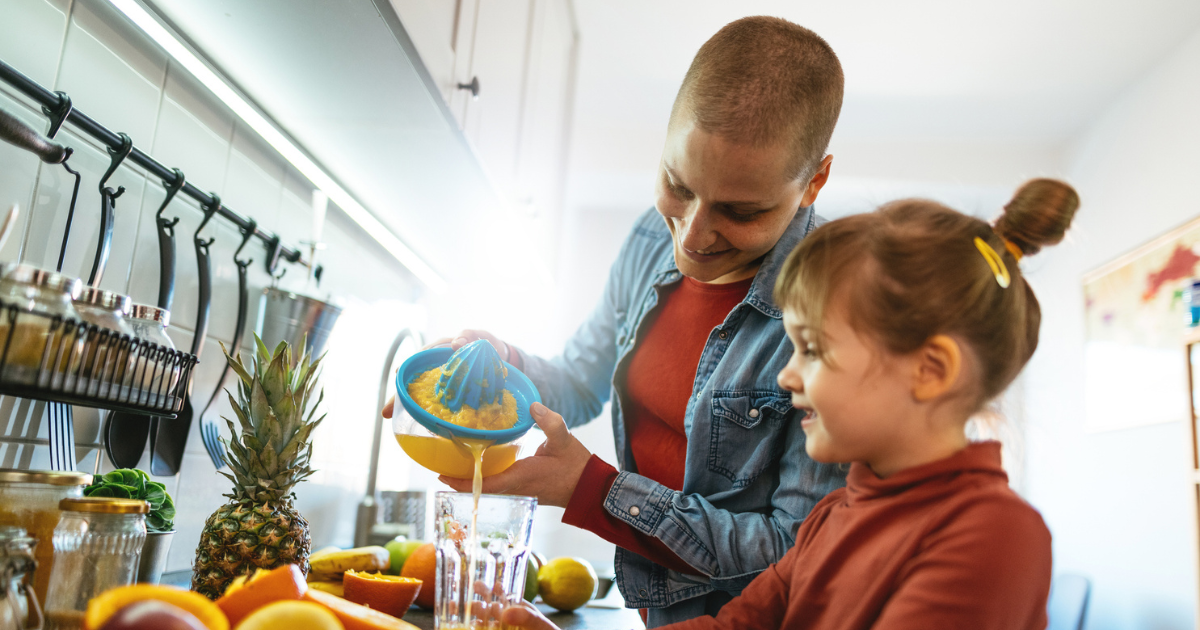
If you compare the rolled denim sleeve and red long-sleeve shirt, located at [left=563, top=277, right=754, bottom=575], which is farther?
red long-sleeve shirt, located at [left=563, top=277, right=754, bottom=575]

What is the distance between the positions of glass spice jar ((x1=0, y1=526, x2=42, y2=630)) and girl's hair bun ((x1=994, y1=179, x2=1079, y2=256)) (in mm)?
967

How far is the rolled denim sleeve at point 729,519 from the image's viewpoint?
1.03m

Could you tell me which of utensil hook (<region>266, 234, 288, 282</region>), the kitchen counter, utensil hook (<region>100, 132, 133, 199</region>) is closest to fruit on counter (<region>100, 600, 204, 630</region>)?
the kitchen counter

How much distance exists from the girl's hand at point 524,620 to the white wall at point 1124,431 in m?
2.42

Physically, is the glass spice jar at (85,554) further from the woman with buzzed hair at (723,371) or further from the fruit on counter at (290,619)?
the woman with buzzed hair at (723,371)

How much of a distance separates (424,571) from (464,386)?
46cm

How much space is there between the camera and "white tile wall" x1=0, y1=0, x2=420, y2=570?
3.10 feet

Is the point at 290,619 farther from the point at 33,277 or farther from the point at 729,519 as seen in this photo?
the point at 729,519

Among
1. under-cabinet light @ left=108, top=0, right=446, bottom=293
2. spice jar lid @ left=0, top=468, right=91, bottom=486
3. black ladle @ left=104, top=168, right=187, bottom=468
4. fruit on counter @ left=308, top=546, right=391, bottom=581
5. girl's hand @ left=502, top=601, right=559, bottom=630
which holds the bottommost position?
fruit on counter @ left=308, top=546, right=391, bottom=581

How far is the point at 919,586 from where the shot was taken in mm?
755

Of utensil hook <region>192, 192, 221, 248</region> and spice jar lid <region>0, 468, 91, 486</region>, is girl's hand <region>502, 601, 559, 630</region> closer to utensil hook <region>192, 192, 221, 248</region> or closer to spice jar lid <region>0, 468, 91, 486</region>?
spice jar lid <region>0, 468, 91, 486</region>

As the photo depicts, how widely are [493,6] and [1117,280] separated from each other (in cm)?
337

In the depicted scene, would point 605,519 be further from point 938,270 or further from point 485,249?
point 485,249

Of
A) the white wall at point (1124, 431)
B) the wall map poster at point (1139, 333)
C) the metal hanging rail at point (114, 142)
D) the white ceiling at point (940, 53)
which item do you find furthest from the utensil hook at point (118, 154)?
the wall map poster at point (1139, 333)
